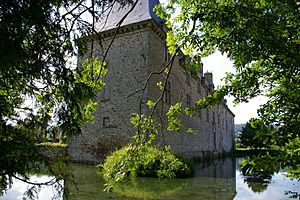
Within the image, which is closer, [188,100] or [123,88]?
[123,88]

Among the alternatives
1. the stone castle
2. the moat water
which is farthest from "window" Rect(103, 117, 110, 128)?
the moat water

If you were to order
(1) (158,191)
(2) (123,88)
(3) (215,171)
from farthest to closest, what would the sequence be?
(2) (123,88) < (3) (215,171) < (1) (158,191)

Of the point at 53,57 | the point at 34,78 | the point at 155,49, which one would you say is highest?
the point at 155,49

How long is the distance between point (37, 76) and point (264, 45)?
1989 millimetres

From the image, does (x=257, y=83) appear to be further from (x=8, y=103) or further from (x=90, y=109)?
(x=8, y=103)

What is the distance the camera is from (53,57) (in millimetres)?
2295

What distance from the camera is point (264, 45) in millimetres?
2596

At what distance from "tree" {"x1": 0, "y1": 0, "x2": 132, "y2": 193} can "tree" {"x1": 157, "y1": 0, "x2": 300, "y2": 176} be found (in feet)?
3.33

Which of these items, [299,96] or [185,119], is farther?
[185,119]

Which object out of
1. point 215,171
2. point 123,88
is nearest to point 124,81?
point 123,88

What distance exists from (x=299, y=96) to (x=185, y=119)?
18118 millimetres

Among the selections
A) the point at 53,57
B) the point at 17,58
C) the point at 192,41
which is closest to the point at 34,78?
the point at 53,57

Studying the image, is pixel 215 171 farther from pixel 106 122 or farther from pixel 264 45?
pixel 264 45

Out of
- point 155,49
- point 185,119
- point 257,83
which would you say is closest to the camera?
point 257,83
